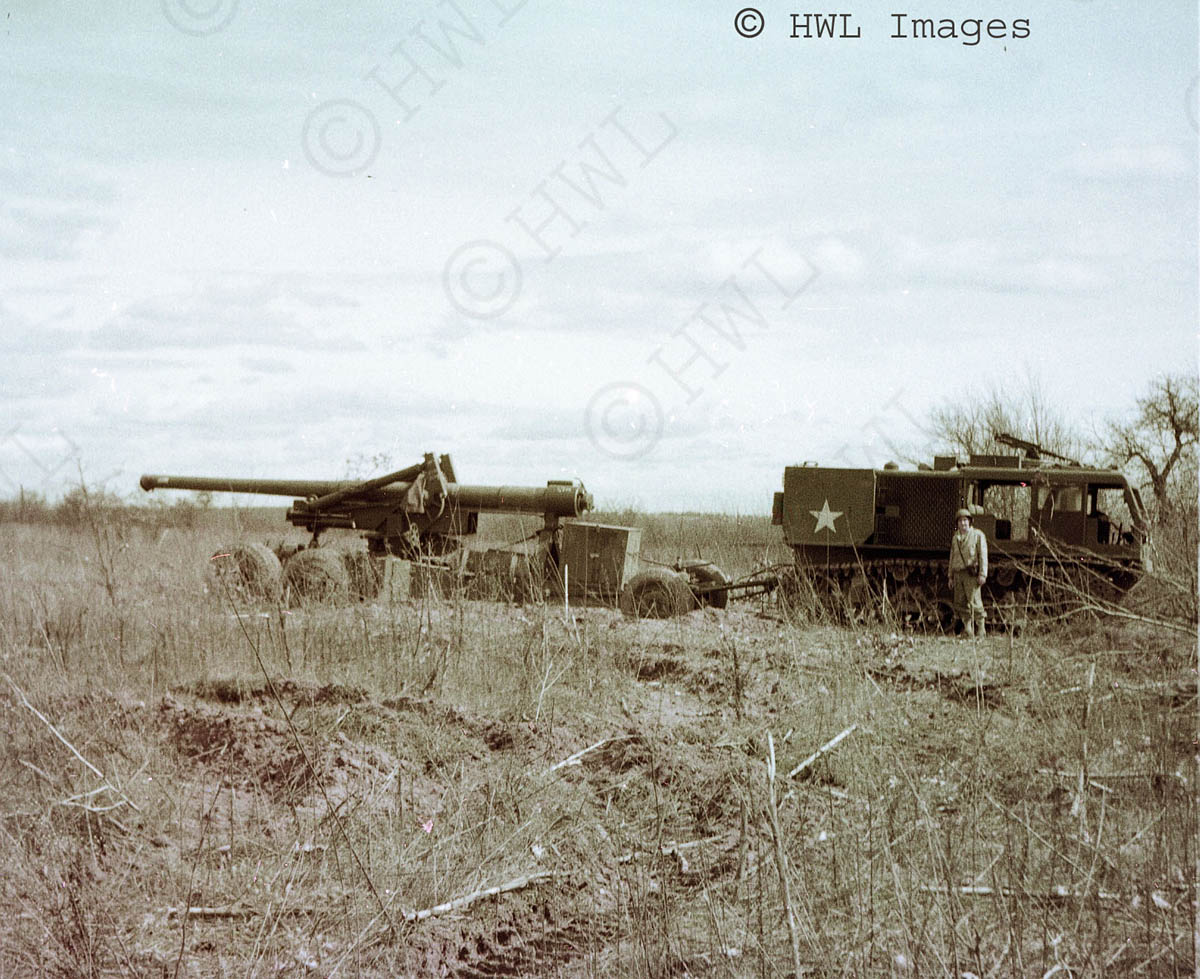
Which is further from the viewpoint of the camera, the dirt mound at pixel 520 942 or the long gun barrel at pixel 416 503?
the long gun barrel at pixel 416 503

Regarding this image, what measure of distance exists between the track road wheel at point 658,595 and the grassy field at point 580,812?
4111 millimetres

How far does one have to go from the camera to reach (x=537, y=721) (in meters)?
7.75

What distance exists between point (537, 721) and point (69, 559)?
50.3 feet

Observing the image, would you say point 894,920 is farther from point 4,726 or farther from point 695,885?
point 4,726

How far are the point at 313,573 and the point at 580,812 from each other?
9.87m

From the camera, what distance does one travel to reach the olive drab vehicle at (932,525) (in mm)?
14492

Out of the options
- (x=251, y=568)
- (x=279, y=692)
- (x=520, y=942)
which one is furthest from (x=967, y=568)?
(x=520, y=942)

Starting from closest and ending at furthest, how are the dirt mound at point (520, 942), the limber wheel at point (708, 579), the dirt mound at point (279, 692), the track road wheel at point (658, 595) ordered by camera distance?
1. the dirt mound at point (520, 942)
2. the dirt mound at point (279, 692)
3. the track road wheel at point (658, 595)
4. the limber wheel at point (708, 579)

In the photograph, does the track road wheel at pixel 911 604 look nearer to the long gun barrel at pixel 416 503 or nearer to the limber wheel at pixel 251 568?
the long gun barrel at pixel 416 503

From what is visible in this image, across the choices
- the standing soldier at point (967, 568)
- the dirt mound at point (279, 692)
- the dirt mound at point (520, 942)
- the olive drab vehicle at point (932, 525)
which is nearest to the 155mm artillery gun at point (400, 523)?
the olive drab vehicle at point (932, 525)

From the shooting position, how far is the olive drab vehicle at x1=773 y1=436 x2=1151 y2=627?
47.5ft

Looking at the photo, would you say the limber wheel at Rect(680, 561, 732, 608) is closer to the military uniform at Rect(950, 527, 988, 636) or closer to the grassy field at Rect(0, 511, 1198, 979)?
the military uniform at Rect(950, 527, 988, 636)

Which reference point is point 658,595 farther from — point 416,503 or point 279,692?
point 279,692

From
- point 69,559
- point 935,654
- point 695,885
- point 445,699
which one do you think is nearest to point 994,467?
point 935,654
